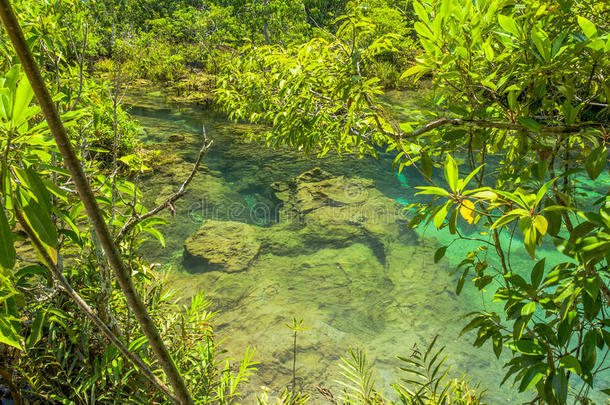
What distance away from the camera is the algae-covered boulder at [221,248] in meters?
4.24

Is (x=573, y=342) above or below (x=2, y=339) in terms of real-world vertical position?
below

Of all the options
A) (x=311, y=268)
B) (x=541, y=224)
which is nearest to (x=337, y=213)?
(x=311, y=268)

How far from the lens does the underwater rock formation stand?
4407 mm

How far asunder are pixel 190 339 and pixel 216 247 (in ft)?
7.58

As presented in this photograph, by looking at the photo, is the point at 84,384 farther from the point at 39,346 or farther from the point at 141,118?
the point at 141,118

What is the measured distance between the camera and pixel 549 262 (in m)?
4.22

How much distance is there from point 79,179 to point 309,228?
4.85m

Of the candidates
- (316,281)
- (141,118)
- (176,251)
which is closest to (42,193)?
(316,281)

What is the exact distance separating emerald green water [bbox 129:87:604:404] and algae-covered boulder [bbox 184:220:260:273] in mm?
122

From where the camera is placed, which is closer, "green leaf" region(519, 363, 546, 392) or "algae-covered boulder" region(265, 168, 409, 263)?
"green leaf" region(519, 363, 546, 392)

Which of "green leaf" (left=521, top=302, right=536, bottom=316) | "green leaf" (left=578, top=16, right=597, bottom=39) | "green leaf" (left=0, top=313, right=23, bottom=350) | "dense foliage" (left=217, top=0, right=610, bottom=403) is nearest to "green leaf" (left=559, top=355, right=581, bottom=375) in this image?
"dense foliage" (left=217, top=0, right=610, bottom=403)

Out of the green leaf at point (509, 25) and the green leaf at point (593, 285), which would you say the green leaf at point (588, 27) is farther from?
the green leaf at point (593, 285)

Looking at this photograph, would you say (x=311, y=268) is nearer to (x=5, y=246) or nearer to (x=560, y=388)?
(x=560, y=388)

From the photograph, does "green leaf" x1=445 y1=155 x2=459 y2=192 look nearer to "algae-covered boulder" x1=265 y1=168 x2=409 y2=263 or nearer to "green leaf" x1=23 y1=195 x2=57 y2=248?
"green leaf" x1=23 y1=195 x2=57 y2=248
